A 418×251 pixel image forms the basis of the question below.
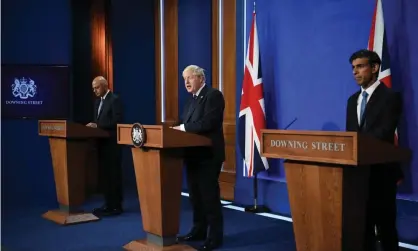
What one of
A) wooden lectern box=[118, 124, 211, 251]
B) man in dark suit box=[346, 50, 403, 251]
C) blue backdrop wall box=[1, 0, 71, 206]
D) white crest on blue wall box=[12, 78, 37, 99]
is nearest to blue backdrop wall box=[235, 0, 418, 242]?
man in dark suit box=[346, 50, 403, 251]

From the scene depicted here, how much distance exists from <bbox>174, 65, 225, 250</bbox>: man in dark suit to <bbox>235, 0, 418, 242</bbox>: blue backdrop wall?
1.49 metres

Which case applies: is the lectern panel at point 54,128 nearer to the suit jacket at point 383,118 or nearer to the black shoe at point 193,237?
the black shoe at point 193,237

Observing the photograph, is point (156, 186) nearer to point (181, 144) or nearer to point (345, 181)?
point (181, 144)

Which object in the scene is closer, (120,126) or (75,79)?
(120,126)

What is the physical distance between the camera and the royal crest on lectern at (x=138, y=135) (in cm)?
313

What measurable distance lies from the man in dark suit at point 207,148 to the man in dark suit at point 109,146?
1.47 m

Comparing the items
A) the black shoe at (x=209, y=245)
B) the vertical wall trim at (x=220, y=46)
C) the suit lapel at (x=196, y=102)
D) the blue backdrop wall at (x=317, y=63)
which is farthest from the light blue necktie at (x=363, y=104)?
the vertical wall trim at (x=220, y=46)

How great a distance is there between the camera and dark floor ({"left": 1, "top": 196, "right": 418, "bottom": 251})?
3566mm

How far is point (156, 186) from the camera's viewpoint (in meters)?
3.16

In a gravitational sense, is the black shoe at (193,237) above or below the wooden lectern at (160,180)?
below

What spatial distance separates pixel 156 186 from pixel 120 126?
0.61 m

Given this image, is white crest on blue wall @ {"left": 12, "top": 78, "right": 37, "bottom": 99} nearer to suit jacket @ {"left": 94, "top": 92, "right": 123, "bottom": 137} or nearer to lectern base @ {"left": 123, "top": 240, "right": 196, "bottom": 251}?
suit jacket @ {"left": 94, "top": 92, "right": 123, "bottom": 137}

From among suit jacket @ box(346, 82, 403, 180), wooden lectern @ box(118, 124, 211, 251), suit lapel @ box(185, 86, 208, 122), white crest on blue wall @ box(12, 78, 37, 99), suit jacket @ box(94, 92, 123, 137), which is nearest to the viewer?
suit jacket @ box(346, 82, 403, 180)

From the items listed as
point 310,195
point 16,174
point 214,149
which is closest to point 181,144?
point 214,149
